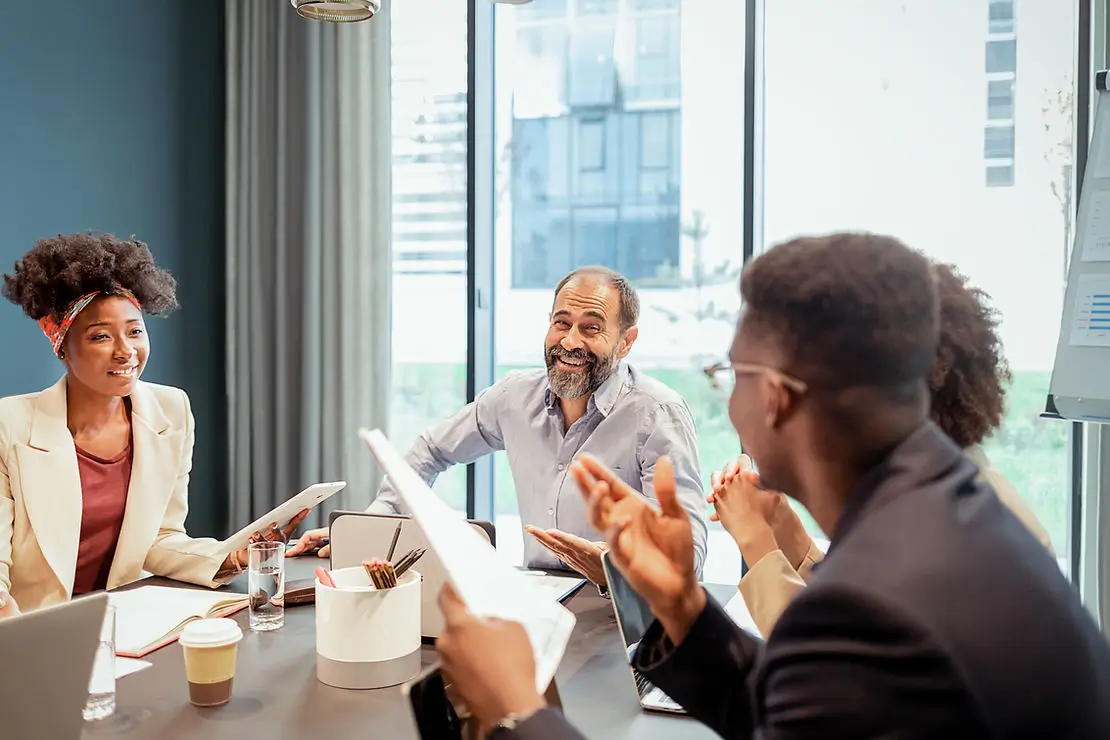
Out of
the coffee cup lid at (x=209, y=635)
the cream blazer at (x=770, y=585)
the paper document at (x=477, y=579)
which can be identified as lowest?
the coffee cup lid at (x=209, y=635)

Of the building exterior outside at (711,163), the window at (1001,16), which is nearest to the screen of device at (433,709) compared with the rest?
the building exterior outside at (711,163)

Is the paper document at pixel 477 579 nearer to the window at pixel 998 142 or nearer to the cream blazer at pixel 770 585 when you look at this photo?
the cream blazer at pixel 770 585

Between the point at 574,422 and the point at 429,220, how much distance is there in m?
1.56

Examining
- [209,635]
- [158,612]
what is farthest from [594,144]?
[209,635]

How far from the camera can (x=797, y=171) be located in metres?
3.51

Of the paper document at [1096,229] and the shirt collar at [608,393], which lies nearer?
the shirt collar at [608,393]

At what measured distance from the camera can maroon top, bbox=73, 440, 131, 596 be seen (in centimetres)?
225

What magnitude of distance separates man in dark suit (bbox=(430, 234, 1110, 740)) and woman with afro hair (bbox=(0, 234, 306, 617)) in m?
1.34

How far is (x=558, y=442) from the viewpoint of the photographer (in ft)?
8.76

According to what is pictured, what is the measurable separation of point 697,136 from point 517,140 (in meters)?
0.73

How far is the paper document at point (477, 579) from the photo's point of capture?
3.09 feet

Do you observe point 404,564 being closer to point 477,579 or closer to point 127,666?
point 127,666

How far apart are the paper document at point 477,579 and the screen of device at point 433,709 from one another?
120 mm

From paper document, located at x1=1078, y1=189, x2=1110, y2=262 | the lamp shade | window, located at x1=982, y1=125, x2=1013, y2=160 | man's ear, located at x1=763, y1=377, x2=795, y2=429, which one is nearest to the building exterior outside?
window, located at x1=982, y1=125, x2=1013, y2=160
